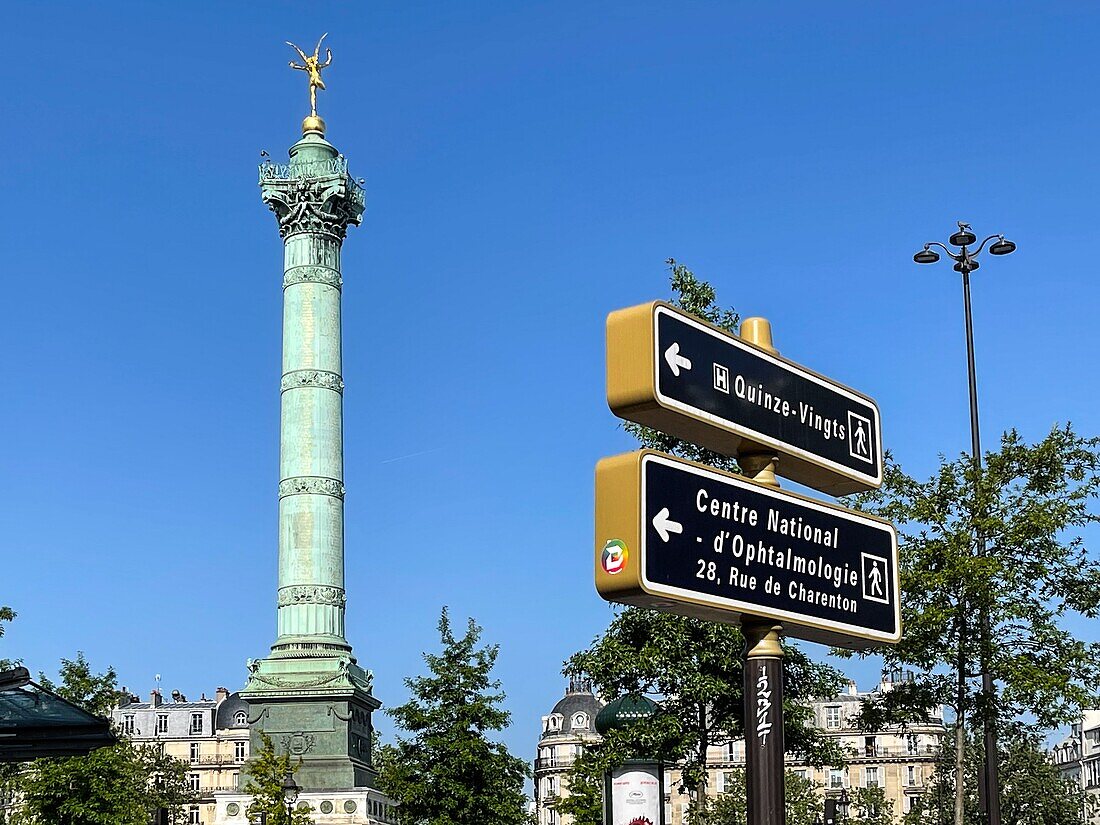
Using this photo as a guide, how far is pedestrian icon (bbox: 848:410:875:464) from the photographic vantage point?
10349 mm

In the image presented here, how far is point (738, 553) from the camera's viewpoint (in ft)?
30.0

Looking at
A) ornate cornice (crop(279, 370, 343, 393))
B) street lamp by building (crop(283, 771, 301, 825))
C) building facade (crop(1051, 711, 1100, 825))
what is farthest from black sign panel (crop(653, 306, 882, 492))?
building facade (crop(1051, 711, 1100, 825))

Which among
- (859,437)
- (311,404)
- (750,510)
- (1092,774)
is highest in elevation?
(311,404)

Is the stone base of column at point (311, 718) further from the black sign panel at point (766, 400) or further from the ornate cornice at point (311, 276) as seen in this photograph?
the black sign panel at point (766, 400)

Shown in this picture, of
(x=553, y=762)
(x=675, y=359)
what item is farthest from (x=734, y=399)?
(x=553, y=762)

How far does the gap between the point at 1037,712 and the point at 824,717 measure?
102827mm

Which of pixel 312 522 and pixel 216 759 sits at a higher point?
pixel 312 522

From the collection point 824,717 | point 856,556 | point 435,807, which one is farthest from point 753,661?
point 824,717

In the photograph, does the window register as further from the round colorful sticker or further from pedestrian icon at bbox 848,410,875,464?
the round colorful sticker

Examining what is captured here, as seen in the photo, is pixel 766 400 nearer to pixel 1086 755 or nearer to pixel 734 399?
pixel 734 399

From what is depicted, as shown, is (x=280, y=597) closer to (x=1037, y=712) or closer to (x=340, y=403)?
(x=340, y=403)

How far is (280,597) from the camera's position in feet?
219

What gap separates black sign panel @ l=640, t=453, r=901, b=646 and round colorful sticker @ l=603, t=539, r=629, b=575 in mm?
106

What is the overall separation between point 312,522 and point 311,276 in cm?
1088
